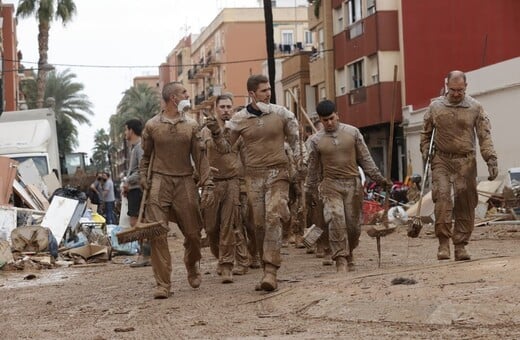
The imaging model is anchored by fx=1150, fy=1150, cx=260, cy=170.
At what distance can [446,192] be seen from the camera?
12062 millimetres

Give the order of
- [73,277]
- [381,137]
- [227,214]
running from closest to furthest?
[227,214] < [73,277] < [381,137]

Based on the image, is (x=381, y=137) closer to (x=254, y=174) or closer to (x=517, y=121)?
(x=517, y=121)

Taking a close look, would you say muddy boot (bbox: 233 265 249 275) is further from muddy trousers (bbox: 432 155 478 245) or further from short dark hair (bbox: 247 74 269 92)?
short dark hair (bbox: 247 74 269 92)

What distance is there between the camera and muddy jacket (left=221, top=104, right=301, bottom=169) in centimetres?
1088

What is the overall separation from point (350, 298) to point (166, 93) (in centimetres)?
304

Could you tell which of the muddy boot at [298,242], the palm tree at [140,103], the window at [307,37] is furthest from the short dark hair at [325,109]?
the palm tree at [140,103]

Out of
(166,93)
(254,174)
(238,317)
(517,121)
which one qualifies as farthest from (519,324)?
(517,121)

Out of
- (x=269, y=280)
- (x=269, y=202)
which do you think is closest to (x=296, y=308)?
(x=269, y=280)

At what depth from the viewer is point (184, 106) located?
10.8m

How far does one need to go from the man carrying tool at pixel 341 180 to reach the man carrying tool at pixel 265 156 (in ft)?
3.87

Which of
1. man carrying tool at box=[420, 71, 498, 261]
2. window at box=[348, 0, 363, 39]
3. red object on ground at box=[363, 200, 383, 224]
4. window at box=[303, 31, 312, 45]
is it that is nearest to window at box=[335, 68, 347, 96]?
window at box=[348, 0, 363, 39]

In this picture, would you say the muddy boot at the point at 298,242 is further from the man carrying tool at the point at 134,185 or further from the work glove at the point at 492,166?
the work glove at the point at 492,166

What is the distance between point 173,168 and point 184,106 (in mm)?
605

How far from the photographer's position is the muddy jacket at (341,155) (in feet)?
40.3
